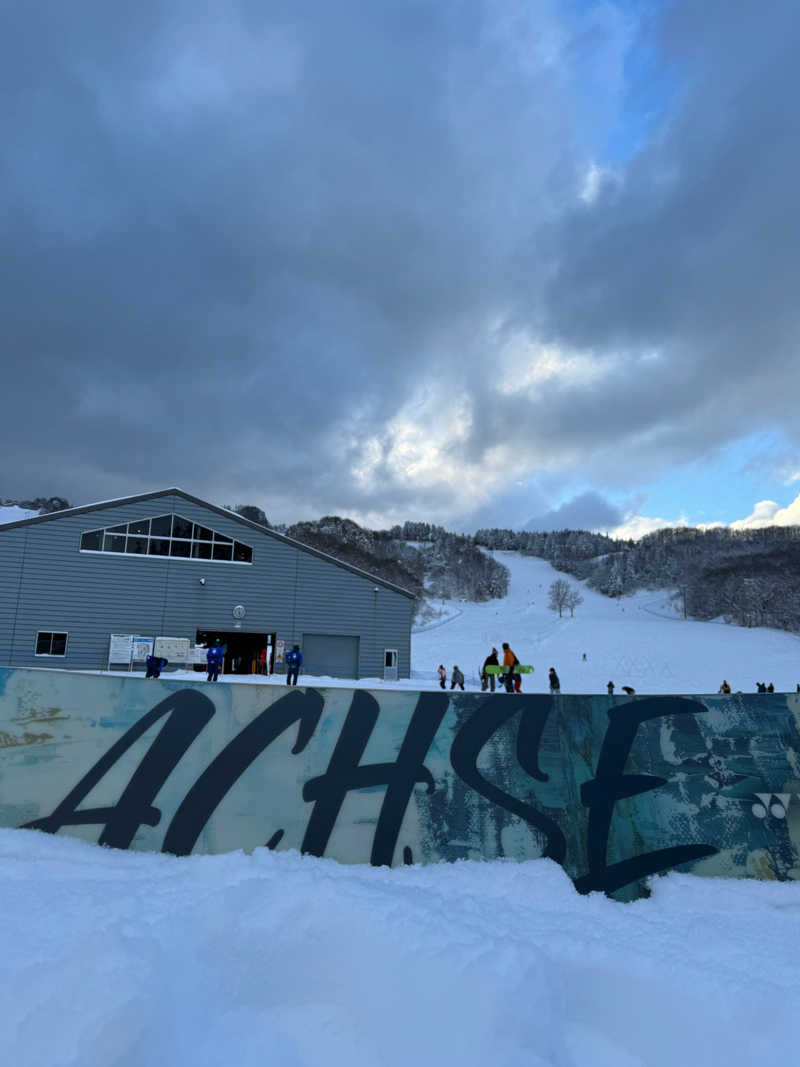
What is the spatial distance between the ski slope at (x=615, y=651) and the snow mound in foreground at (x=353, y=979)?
21606 millimetres

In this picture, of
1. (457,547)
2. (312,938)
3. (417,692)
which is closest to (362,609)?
(417,692)

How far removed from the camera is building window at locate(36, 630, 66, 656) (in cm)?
2127

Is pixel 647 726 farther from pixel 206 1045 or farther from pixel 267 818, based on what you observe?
pixel 206 1045

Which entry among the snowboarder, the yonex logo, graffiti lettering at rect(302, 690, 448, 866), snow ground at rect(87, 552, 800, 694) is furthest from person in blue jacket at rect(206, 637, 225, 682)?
the yonex logo

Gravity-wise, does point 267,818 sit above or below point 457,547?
below

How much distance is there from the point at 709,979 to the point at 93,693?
5840mm

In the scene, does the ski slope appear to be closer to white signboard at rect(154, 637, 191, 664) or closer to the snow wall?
white signboard at rect(154, 637, 191, 664)

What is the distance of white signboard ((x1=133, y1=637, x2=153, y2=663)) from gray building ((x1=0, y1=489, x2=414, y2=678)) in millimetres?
405

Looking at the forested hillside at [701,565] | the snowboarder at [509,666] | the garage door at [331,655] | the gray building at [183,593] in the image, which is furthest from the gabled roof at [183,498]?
the forested hillside at [701,565]

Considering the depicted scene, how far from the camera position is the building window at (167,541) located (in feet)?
73.3

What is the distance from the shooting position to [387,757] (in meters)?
5.90

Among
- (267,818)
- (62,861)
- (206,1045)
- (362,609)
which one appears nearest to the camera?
(206,1045)

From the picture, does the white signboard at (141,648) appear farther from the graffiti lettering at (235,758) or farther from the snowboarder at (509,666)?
the graffiti lettering at (235,758)

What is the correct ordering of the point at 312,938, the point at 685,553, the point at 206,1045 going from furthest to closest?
1. the point at 685,553
2. the point at 312,938
3. the point at 206,1045
